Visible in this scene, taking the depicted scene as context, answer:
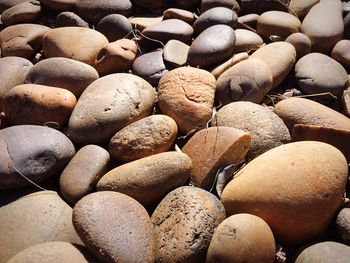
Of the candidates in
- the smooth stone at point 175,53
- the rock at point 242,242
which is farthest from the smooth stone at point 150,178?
the smooth stone at point 175,53

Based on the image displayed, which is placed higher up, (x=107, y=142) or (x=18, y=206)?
(x=107, y=142)

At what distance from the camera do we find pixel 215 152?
158cm

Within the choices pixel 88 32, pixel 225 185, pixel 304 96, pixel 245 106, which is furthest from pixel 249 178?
pixel 88 32

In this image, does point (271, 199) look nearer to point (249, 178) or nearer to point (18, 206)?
point (249, 178)

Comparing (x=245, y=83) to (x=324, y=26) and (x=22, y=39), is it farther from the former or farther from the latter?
(x=22, y=39)

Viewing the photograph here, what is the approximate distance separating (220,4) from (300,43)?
0.56 m

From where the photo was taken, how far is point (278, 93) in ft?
6.75

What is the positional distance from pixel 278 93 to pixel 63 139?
3.53ft

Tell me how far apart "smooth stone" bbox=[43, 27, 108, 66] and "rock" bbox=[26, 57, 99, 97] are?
0.41ft

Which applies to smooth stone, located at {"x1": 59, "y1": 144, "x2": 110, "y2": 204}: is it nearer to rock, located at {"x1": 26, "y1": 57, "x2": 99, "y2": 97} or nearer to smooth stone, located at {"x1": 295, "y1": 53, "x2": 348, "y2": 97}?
rock, located at {"x1": 26, "y1": 57, "x2": 99, "y2": 97}

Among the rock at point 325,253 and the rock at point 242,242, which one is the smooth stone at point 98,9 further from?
the rock at point 325,253

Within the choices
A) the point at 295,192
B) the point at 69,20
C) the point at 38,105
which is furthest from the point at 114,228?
the point at 69,20

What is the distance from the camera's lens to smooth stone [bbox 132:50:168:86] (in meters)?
2.03

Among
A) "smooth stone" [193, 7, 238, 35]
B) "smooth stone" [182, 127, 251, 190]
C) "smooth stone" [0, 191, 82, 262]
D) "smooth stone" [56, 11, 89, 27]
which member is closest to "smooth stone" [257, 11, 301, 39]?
"smooth stone" [193, 7, 238, 35]
